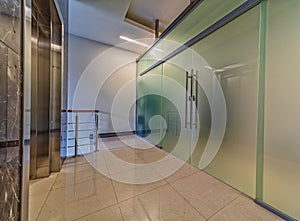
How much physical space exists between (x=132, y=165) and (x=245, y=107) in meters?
1.89

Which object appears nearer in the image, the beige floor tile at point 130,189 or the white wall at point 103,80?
the beige floor tile at point 130,189

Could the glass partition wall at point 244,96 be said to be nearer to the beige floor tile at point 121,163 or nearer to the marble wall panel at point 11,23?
the beige floor tile at point 121,163

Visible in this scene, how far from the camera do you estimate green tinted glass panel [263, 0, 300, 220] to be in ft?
4.42

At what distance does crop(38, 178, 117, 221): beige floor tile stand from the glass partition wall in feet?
4.92

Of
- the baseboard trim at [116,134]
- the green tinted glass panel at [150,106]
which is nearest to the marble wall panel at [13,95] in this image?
the green tinted glass panel at [150,106]

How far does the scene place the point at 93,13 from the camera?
308 centimetres

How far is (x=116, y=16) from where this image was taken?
3.17m

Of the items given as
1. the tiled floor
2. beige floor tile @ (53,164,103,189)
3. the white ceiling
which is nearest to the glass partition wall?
the tiled floor

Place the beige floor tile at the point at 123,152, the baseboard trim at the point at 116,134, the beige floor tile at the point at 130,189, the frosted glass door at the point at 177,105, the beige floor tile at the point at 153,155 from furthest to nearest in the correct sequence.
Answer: the baseboard trim at the point at 116,134
the beige floor tile at the point at 123,152
the beige floor tile at the point at 153,155
the frosted glass door at the point at 177,105
the beige floor tile at the point at 130,189

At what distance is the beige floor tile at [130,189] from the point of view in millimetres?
1631


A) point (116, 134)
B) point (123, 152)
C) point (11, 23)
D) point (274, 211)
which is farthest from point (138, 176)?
point (116, 134)

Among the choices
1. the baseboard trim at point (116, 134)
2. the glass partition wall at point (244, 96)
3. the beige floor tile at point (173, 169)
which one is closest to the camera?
the glass partition wall at point (244, 96)

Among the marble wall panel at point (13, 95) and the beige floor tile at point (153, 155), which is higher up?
the marble wall panel at point (13, 95)

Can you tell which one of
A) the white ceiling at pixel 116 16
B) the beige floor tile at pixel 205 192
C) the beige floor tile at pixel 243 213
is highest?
the white ceiling at pixel 116 16
